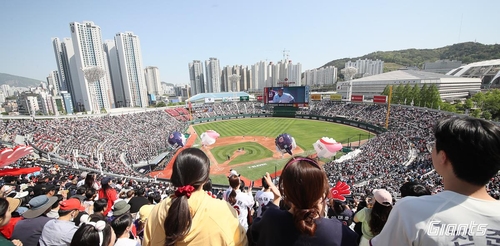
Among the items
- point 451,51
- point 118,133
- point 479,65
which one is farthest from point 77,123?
Answer: point 451,51

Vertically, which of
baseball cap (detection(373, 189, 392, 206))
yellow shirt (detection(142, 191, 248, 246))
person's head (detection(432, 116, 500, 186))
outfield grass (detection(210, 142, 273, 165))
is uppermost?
person's head (detection(432, 116, 500, 186))

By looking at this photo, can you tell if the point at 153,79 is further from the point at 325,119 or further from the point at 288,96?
the point at 325,119

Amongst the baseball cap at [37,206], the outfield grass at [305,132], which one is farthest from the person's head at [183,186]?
the outfield grass at [305,132]

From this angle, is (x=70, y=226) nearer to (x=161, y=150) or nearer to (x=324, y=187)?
(x=324, y=187)

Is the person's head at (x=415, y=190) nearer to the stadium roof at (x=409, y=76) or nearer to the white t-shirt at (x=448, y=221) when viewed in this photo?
the white t-shirt at (x=448, y=221)

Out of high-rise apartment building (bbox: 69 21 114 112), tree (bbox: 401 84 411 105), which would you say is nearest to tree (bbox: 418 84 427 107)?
tree (bbox: 401 84 411 105)

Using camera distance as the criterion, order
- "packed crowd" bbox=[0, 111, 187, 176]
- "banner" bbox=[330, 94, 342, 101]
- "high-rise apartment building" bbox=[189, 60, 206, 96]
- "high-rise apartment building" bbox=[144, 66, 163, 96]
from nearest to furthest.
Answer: "packed crowd" bbox=[0, 111, 187, 176], "banner" bbox=[330, 94, 342, 101], "high-rise apartment building" bbox=[189, 60, 206, 96], "high-rise apartment building" bbox=[144, 66, 163, 96]

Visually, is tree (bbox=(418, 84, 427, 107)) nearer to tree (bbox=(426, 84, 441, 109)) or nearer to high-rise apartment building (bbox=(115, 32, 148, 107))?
tree (bbox=(426, 84, 441, 109))
